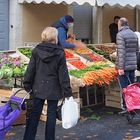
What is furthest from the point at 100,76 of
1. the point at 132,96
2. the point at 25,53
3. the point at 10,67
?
the point at 10,67

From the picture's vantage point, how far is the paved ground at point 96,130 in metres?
8.05

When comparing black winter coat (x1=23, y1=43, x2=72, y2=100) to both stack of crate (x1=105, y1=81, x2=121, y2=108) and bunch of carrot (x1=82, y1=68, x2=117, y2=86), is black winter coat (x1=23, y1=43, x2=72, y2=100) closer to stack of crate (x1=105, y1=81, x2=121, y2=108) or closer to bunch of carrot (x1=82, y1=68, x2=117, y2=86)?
bunch of carrot (x1=82, y1=68, x2=117, y2=86)

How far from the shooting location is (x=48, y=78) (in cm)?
677

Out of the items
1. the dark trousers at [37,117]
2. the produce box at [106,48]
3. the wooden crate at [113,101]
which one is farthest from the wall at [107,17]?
the dark trousers at [37,117]

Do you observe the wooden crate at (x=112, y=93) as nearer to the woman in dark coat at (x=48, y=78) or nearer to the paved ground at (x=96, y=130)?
the paved ground at (x=96, y=130)

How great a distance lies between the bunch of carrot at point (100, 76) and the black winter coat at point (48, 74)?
232cm

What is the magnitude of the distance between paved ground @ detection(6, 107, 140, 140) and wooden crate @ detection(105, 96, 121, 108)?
1.80 feet

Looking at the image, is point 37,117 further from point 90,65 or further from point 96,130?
point 90,65

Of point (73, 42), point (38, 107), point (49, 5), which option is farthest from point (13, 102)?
point (49, 5)

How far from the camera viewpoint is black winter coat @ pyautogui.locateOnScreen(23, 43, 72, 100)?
6.75 meters

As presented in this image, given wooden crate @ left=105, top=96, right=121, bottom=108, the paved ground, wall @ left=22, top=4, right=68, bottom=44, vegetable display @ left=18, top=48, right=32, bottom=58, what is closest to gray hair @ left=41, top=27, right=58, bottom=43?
the paved ground

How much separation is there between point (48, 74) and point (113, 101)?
4.01 metres

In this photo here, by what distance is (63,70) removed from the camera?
22.2ft

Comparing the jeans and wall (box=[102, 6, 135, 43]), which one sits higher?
wall (box=[102, 6, 135, 43])
